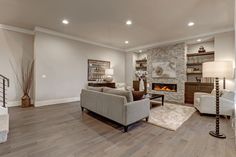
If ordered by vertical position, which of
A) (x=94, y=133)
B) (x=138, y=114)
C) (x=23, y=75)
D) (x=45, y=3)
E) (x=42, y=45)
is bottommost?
(x=94, y=133)

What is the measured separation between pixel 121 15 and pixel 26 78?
4457mm

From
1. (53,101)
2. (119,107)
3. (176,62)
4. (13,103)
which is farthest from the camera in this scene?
(176,62)

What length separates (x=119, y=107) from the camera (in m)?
2.72

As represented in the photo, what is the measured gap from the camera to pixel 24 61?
16.1 ft

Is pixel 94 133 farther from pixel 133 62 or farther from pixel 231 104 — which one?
pixel 133 62

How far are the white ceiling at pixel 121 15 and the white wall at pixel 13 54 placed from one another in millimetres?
519

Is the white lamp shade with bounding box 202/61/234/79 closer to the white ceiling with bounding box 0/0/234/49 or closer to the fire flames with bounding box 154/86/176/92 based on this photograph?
the white ceiling with bounding box 0/0/234/49

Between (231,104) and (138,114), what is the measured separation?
285 cm

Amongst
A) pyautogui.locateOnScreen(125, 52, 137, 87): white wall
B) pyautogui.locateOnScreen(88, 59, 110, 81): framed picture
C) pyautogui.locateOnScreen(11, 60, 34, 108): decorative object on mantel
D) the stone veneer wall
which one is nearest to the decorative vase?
pyautogui.locateOnScreen(11, 60, 34, 108): decorative object on mantel

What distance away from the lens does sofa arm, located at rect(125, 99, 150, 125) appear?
263 centimetres

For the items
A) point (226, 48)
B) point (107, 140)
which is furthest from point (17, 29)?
point (226, 48)

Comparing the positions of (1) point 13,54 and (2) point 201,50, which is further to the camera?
(2) point 201,50

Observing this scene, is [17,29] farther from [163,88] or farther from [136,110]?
[163,88]

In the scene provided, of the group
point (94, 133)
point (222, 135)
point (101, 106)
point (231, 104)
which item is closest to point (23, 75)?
point (101, 106)
